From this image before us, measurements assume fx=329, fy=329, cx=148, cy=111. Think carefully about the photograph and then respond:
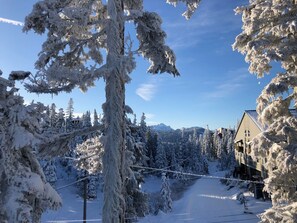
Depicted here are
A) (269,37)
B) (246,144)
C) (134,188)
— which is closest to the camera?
(269,37)

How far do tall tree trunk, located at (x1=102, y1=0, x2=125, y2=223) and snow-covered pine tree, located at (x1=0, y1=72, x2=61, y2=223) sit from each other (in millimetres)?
1331

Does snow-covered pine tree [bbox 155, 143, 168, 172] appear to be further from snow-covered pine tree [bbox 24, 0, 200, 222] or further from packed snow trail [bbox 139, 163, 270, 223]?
snow-covered pine tree [bbox 24, 0, 200, 222]

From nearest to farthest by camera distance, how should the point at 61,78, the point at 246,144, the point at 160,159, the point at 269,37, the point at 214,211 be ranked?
the point at 61,78 < the point at 269,37 < the point at 214,211 < the point at 246,144 < the point at 160,159

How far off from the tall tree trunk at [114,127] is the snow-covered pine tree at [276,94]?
4.59m

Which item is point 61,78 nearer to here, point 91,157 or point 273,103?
point 91,157

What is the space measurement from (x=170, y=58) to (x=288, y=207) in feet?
18.4

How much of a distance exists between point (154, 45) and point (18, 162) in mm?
4337

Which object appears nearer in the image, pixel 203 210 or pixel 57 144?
pixel 57 144

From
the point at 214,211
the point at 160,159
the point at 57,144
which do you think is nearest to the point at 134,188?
the point at 57,144

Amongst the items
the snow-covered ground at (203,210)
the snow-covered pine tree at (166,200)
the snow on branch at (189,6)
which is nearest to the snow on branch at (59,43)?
the snow on branch at (189,6)

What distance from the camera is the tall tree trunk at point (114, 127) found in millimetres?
7293

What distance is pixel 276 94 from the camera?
9828 millimetres

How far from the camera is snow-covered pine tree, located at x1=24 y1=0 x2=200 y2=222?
721 cm

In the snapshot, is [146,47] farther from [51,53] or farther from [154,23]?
[51,53]
